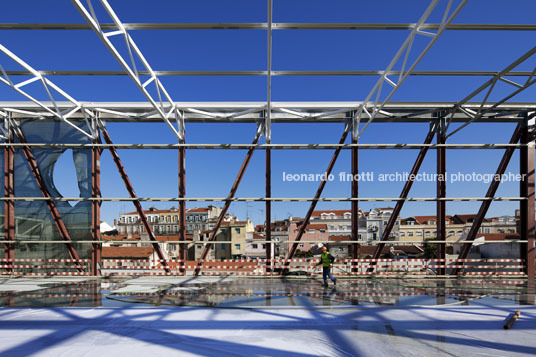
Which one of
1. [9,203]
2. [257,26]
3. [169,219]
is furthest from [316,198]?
[169,219]

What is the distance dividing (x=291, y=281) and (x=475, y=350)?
9262 mm

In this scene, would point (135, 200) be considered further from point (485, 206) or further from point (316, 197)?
point (485, 206)

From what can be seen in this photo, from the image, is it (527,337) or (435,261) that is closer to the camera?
(527,337)

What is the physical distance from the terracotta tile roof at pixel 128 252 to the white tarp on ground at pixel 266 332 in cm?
3967

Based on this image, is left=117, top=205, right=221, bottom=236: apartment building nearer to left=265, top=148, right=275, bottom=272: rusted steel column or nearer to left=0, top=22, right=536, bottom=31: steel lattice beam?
left=265, top=148, right=275, bottom=272: rusted steel column

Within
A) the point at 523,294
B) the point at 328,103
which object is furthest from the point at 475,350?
the point at 328,103

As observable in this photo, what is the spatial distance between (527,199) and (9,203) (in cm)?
2372

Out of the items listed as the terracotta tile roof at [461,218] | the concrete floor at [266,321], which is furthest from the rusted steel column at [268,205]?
the terracotta tile roof at [461,218]

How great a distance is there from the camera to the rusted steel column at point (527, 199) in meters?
15.7

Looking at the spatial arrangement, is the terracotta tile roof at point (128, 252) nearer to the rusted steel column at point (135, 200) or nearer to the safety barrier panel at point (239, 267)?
the safety barrier panel at point (239, 267)

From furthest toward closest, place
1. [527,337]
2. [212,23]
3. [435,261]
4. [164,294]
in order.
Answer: [435,261] → [164,294] → [212,23] → [527,337]

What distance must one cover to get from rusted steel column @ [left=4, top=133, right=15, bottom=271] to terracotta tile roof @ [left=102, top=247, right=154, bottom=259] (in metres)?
30.4

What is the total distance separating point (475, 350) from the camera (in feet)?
18.2

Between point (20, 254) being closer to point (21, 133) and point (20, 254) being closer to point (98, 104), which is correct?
point (21, 133)
